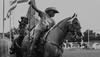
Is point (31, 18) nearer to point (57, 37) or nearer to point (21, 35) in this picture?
point (21, 35)

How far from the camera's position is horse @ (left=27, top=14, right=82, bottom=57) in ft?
37.0

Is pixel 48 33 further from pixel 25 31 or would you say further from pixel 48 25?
pixel 25 31

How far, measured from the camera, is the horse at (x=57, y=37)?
11.3 metres

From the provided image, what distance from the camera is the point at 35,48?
12578 millimetres

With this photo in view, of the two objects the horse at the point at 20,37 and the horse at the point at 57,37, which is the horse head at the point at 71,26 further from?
the horse at the point at 20,37

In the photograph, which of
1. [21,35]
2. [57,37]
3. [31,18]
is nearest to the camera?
[57,37]

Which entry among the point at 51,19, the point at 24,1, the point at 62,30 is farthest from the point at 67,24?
the point at 24,1

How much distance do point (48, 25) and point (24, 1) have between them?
247 inches

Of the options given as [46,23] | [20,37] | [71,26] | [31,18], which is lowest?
[20,37]

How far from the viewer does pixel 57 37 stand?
38.6 ft

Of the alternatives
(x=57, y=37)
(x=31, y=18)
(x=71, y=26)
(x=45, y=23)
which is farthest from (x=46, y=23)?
(x=31, y=18)

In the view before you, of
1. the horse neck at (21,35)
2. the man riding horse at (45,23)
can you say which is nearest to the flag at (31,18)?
the horse neck at (21,35)

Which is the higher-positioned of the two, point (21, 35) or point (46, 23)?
point (46, 23)

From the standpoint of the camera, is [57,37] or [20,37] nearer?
[57,37]
